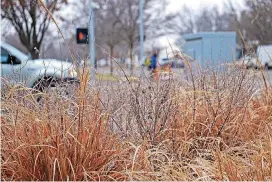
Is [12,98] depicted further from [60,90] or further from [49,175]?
[49,175]

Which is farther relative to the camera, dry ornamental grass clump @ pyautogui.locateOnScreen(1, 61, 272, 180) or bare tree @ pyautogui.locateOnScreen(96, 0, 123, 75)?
bare tree @ pyautogui.locateOnScreen(96, 0, 123, 75)

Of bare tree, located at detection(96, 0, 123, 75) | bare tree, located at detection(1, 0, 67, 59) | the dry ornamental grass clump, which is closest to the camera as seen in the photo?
the dry ornamental grass clump

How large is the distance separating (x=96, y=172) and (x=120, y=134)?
81cm

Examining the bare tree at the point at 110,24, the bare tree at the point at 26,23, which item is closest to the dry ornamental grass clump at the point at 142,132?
the bare tree at the point at 26,23

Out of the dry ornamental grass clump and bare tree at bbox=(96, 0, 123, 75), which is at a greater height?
bare tree at bbox=(96, 0, 123, 75)

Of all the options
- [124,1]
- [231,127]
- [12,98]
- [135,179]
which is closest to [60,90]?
[12,98]

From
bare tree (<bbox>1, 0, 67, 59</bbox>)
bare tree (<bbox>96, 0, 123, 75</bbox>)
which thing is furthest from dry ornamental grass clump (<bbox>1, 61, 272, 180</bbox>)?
bare tree (<bbox>96, 0, 123, 75</bbox>)

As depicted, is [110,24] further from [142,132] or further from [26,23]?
[142,132]

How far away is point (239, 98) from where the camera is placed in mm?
4137

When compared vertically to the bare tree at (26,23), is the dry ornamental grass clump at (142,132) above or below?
below

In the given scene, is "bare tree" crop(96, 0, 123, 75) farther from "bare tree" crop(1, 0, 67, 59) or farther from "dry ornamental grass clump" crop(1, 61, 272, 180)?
"dry ornamental grass clump" crop(1, 61, 272, 180)

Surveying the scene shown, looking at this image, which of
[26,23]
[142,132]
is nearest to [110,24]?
[26,23]

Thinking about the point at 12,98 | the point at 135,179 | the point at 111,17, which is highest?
the point at 111,17

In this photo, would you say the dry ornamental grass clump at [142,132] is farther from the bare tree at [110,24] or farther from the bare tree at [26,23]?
the bare tree at [110,24]
